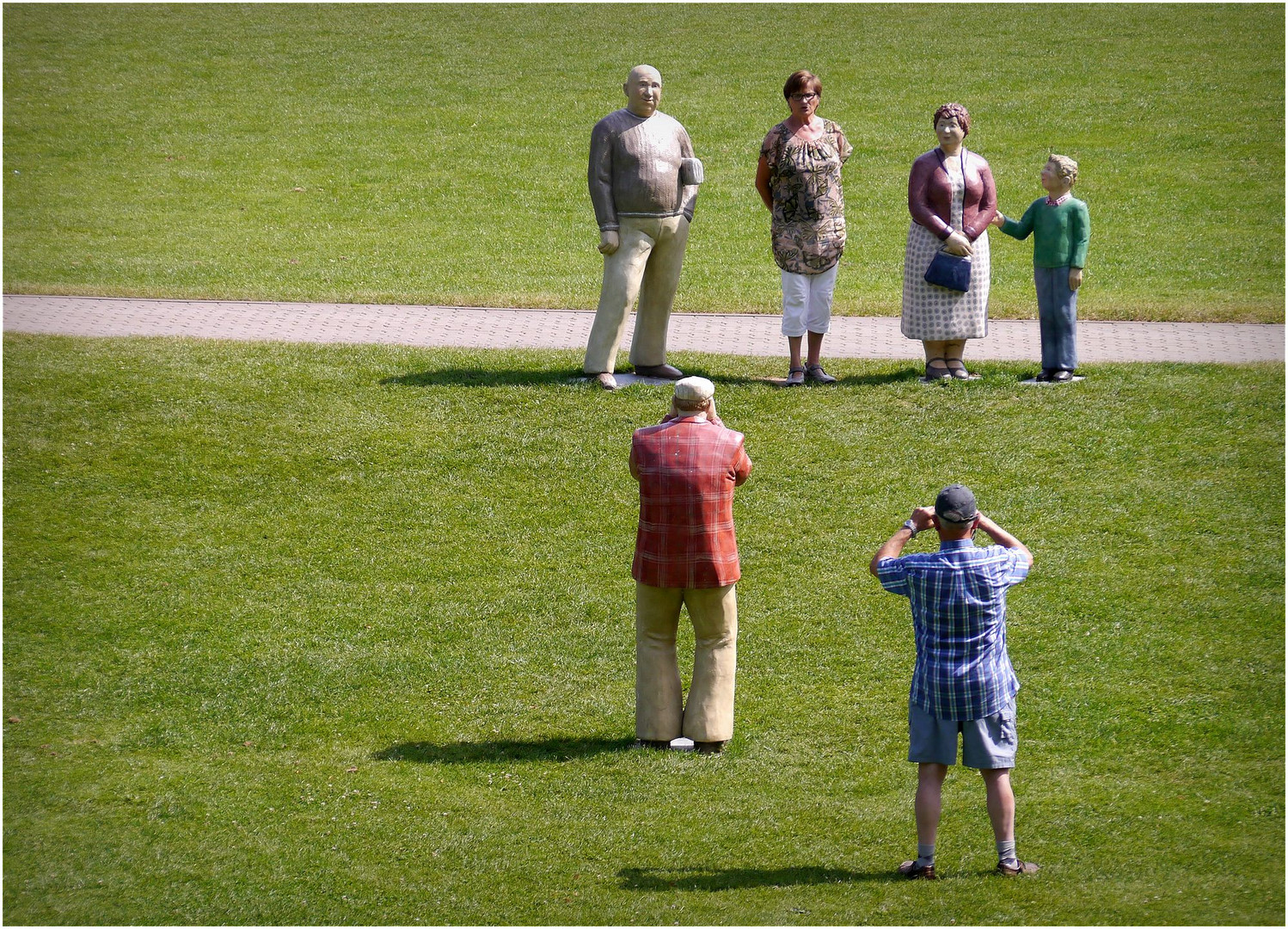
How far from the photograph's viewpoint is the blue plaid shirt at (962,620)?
6125 millimetres

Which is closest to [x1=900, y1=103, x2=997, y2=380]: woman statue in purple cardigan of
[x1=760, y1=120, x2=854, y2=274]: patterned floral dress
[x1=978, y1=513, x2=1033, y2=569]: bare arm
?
[x1=760, y1=120, x2=854, y2=274]: patterned floral dress

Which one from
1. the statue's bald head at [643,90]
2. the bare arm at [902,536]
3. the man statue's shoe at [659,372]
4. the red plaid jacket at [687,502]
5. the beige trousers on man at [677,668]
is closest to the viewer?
the bare arm at [902,536]

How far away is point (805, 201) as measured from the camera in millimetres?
12008

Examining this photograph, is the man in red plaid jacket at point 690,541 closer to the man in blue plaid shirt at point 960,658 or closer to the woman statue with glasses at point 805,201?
the man in blue plaid shirt at point 960,658

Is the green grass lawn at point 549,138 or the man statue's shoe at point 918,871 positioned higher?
the green grass lawn at point 549,138

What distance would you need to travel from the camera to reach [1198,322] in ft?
46.7

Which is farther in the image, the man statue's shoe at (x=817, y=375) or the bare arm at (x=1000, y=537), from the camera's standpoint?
the man statue's shoe at (x=817, y=375)

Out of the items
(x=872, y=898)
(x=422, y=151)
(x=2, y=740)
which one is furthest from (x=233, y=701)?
(x=422, y=151)

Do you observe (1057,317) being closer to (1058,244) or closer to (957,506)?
(1058,244)

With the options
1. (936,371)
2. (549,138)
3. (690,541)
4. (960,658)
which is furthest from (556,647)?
(549,138)

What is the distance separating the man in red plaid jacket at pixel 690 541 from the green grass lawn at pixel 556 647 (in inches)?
20.0

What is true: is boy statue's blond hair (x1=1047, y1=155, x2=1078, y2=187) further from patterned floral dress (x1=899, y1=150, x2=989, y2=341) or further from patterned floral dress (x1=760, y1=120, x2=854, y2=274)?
patterned floral dress (x1=760, y1=120, x2=854, y2=274)

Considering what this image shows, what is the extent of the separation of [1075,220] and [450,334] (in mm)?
5656

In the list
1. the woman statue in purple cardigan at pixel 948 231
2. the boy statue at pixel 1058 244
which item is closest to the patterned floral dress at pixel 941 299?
the woman statue in purple cardigan at pixel 948 231
